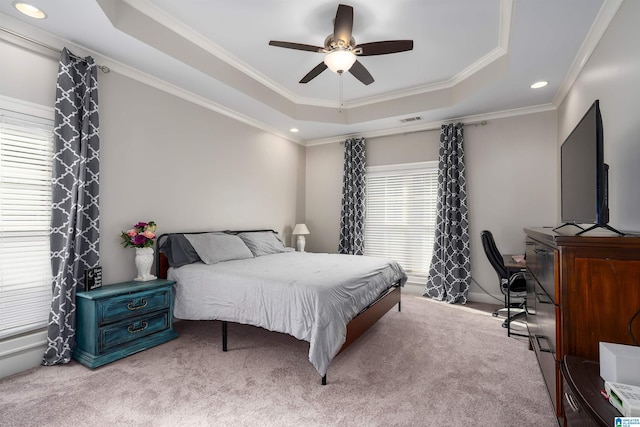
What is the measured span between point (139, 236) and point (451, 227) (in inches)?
163

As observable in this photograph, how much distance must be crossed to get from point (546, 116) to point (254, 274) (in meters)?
4.44

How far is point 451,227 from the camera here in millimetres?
4629

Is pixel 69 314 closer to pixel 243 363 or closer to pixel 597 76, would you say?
pixel 243 363

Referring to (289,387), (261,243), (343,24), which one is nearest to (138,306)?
(289,387)

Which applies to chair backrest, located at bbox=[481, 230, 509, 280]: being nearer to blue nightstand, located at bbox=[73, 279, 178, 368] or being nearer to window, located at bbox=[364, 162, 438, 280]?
window, located at bbox=[364, 162, 438, 280]

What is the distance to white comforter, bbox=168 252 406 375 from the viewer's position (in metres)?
2.34

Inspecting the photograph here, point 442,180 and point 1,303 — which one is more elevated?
point 442,180

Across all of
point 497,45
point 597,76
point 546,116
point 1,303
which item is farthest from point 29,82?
point 546,116

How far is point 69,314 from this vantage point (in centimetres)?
261

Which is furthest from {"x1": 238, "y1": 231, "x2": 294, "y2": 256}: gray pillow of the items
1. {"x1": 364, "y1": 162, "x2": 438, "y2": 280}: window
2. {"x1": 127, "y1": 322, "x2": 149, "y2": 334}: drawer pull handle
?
{"x1": 364, "y1": 162, "x2": 438, "y2": 280}: window

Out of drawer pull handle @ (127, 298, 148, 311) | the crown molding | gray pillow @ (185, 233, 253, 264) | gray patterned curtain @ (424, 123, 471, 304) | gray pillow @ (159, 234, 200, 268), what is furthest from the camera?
gray patterned curtain @ (424, 123, 471, 304)

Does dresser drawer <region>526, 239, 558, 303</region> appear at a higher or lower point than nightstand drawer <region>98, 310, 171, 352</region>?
higher

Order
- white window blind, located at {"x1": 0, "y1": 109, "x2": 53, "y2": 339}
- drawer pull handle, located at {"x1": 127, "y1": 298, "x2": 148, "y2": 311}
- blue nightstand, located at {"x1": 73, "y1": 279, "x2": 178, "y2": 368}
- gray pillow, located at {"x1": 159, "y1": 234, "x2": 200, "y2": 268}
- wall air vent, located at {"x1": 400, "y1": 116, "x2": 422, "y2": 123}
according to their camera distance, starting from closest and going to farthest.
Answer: white window blind, located at {"x1": 0, "y1": 109, "x2": 53, "y2": 339} < blue nightstand, located at {"x1": 73, "y1": 279, "x2": 178, "y2": 368} < drawer pull handle, located at {"x1": 127, "y1": 298, "x2": 148, "y2": 311} < gray pillow, located at {"x1": 159, "y1": 234, "x2": 200, "y2": 268} < wall air vent, located at {"x1": 400, "y1": 116, "x2": 422, "y2": 123}

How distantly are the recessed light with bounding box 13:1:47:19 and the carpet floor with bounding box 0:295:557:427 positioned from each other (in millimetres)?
2831
